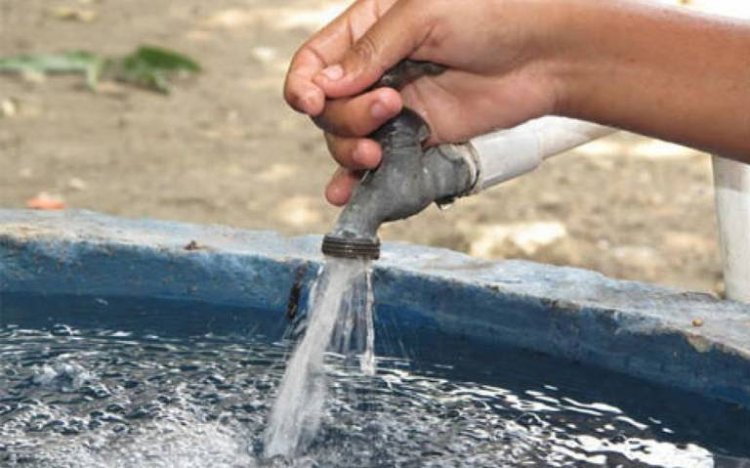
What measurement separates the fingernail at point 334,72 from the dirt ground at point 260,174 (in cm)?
215

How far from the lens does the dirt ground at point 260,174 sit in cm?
417

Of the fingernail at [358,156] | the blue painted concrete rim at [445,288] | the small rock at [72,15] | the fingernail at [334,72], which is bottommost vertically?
the blue painted concrete rim at [445,288]

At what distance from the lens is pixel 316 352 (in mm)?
2055

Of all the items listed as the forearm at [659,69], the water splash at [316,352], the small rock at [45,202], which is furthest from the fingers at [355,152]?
the small rock at [45,202]

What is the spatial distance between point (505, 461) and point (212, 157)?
2.96 metres

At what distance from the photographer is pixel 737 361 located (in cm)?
216

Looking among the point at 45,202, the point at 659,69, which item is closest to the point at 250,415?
the point at 659,69

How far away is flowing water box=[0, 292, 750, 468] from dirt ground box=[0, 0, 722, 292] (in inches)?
66.4

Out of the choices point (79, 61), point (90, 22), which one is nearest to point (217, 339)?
point (79, 61)

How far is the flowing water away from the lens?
78.2 inches

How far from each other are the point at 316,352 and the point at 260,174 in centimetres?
267

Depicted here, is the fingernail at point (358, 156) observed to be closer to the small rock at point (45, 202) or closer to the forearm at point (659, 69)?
the forearm at point (659, 69)

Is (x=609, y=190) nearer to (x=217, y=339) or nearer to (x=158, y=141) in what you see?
(x=158, y=141)

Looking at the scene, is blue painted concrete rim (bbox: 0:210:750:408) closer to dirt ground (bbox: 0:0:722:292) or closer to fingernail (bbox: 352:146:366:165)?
fingernail (bbox: 352:146:366:165)
